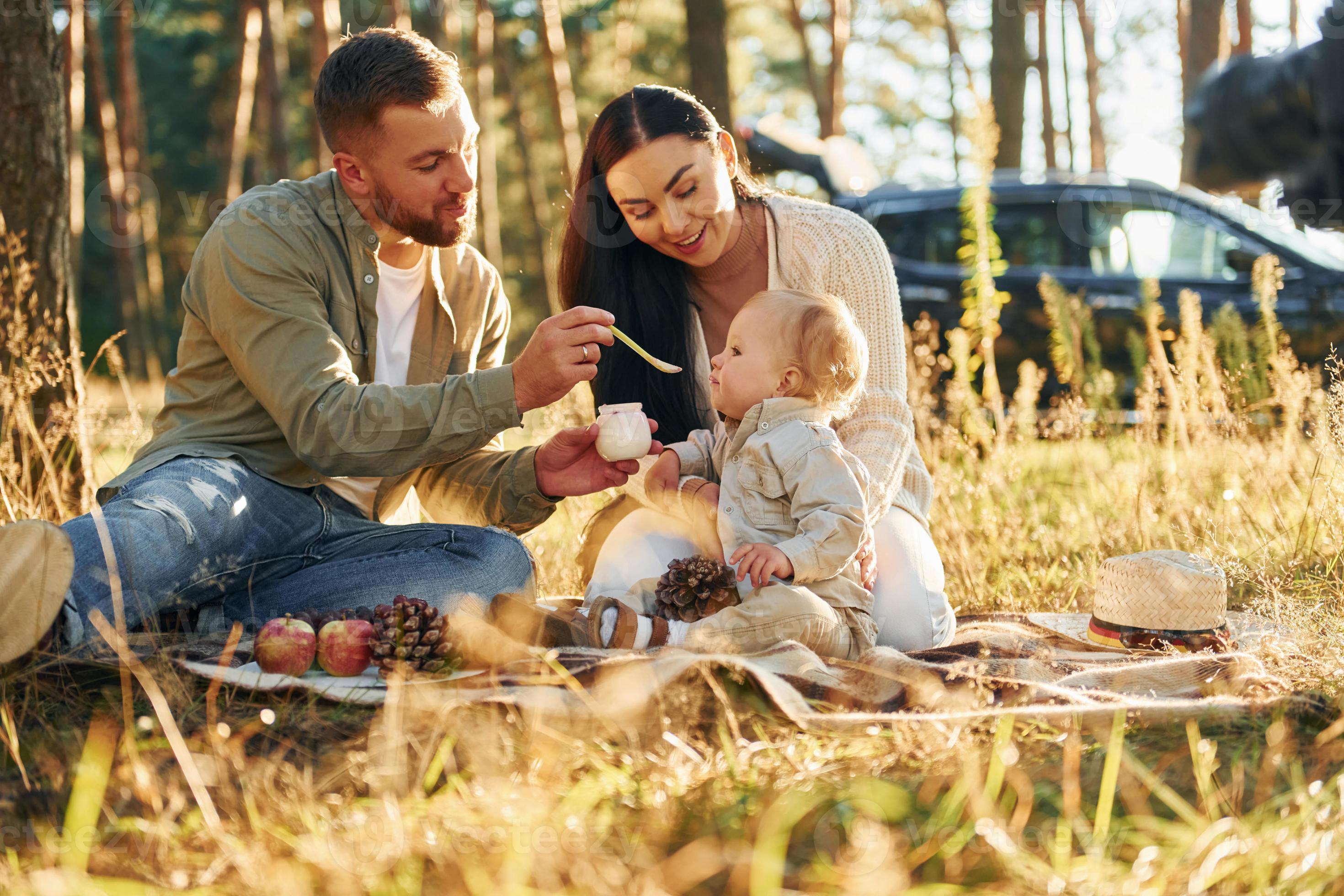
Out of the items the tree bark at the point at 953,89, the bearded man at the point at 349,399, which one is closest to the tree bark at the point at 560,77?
the tree bark at the point at 953,89

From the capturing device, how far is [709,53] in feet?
27.5

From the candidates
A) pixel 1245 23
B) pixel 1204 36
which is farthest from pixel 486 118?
pixel 1245 23

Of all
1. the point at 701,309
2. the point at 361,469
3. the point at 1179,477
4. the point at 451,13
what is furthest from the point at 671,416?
the point at 451,13

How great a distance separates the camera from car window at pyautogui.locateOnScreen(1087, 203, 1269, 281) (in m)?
7.09

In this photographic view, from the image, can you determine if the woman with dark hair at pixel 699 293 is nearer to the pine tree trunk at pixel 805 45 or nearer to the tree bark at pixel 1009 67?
the tree bark at pixel 1009 67

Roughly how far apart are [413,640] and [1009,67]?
34.7ft

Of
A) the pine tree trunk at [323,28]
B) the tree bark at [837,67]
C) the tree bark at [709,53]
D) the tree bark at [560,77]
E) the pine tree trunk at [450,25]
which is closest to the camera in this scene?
the tree bark at [709,53]

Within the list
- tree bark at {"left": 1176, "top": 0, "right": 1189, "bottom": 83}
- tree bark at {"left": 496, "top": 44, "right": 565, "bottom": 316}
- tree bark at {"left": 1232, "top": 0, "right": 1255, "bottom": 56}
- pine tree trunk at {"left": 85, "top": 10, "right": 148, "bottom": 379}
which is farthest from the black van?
pine tree trunk at {"left": 85, "top": 10, "right": 148, "bottom": 379}

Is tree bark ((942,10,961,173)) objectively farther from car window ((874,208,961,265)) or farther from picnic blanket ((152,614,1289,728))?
picnic blanket ((152,614,1289,728))

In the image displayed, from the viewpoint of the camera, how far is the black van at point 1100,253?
6.77 m

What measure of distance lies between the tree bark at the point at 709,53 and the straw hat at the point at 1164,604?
602 centimetres

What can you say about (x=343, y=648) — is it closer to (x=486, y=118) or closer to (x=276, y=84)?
(x=276, y=84)

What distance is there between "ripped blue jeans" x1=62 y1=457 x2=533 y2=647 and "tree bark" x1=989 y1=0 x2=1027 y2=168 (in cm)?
969

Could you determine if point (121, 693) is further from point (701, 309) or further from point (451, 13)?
point (451, 13)
